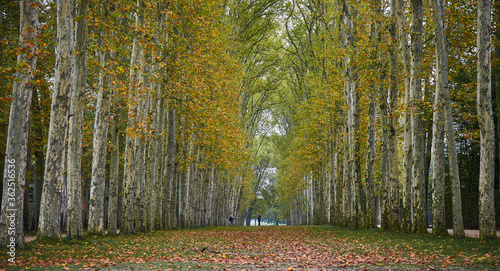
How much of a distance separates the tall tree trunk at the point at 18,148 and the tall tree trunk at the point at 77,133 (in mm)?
3375

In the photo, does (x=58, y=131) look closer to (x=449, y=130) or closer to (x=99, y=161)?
(x=99, y=161)

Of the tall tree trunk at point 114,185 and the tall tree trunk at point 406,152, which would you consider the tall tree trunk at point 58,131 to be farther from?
the tall tree trunk at point 406,152

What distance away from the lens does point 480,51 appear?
11750 mm

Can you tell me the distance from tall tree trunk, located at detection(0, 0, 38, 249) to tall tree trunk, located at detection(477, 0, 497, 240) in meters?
12.1

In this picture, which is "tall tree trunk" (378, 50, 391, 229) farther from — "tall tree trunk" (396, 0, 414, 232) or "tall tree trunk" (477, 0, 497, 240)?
"tall tree trunk" (477, 0, 497, 240)

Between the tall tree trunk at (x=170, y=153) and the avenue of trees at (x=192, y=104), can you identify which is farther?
the tall tree trunk at (x=170, y=153)

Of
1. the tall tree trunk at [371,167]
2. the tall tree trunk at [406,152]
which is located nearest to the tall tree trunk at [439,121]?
the tall tree trunk at [406,152]

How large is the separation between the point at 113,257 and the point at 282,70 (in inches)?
1614

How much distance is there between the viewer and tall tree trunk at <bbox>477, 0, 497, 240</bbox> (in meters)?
11.2

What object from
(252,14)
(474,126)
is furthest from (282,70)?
(474,126)

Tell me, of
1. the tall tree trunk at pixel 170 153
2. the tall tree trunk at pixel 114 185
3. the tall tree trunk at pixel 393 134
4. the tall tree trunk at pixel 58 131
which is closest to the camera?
the tall tree trunk at pixel 58 131

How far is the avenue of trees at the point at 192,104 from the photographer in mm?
10281

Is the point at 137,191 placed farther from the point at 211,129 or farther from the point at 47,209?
the point at 47,209

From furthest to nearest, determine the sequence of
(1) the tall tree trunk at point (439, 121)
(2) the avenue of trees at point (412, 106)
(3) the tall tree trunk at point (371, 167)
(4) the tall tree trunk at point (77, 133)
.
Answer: (3) the tall tree trunk at point (371, 167) → (1) the tall tree trunk at point (439, 121) → (4) the tall tree trunk at point (77, 133) → (2) the avenue of trees at point (412, 106)
